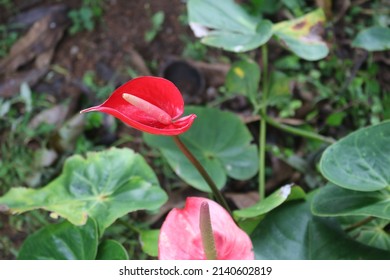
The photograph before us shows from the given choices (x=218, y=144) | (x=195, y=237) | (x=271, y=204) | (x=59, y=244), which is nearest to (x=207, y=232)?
(x=195, y=237)

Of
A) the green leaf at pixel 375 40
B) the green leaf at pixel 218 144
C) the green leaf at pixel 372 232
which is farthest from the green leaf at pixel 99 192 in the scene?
the green leaf at pixel 375 40

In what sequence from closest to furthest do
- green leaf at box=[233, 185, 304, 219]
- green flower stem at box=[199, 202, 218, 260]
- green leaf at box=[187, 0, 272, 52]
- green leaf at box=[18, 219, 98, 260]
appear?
green flower stem at box=[199, 202, 218, 260] < green leaf at box=[233, 185, 304, 219] < green leaf at box=[18, 219, 98, 260] < green leaf at box=[187, 0, 272, 52]

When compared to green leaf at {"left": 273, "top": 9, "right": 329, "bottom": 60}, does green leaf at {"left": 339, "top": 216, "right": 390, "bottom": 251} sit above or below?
below

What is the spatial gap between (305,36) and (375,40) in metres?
0.18

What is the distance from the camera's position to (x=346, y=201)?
3.22 ft

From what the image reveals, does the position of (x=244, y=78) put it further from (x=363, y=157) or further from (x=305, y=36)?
(x=363, y=157)

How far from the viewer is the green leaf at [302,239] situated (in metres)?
0.98

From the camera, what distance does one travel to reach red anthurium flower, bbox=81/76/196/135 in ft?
2.63

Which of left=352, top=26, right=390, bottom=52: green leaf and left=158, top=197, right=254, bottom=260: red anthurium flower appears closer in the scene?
left=158, top=197, right=254, bottom=260: red anthurium flower

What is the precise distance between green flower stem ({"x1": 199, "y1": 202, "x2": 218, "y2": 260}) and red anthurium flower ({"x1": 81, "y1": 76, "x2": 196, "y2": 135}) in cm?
13

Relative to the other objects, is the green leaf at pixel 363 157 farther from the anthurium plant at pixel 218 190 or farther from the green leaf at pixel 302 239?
the green leaf at pixel 302 239

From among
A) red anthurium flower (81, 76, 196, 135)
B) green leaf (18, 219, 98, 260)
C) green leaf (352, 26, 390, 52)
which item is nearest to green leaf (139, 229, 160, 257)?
green leaf (18, 219, 98, 260)

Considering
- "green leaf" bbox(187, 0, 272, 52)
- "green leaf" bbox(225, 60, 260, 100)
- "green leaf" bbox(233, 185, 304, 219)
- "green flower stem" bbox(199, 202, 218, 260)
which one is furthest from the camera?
"green leaf" bbox(225, 60, 260, 100)

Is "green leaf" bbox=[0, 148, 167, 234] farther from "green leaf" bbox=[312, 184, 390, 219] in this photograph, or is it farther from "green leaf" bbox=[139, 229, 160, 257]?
"green leaf" bbox=[312, 184, 390, 219]
